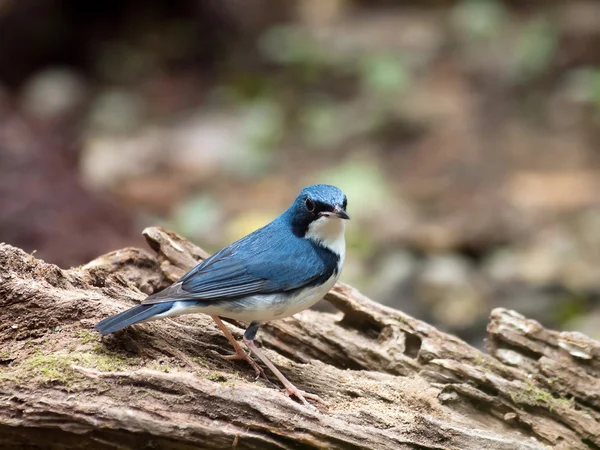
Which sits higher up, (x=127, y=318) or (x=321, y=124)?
(x=321, y=124)

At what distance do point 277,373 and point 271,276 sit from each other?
58 centimetres

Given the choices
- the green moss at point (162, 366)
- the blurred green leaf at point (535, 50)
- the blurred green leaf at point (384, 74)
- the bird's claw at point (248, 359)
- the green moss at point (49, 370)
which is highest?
the blurred green leaf at point (535, 50)

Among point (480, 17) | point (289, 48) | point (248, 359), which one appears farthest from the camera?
point (480, 17)

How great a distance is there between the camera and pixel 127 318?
4586mm

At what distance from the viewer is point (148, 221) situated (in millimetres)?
11867

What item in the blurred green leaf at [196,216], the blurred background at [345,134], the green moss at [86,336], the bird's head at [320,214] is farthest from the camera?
the blurred green leaf at [196,216]

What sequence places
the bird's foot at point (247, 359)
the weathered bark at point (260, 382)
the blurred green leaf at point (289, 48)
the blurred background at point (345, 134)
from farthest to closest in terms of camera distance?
the blurred green leaf at point (289, 48)
the blurred background at point (345, 134)
the bird's foot at point (247, 359)
the weathered bark at point (260, 382)

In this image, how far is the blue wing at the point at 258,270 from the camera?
16.3 ft

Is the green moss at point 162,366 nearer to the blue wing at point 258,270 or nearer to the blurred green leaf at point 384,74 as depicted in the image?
the blue wing at point 258,270

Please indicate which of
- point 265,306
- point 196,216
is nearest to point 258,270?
point 265,306

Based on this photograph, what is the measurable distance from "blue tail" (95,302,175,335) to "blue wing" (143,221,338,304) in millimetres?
116

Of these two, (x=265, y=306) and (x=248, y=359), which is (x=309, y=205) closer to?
(x=265, y=306)

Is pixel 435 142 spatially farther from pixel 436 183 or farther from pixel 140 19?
pixel 140 19

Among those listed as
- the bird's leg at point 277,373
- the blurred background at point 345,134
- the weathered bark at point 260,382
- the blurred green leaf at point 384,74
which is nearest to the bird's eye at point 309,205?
the bird's leg at point 277,373
